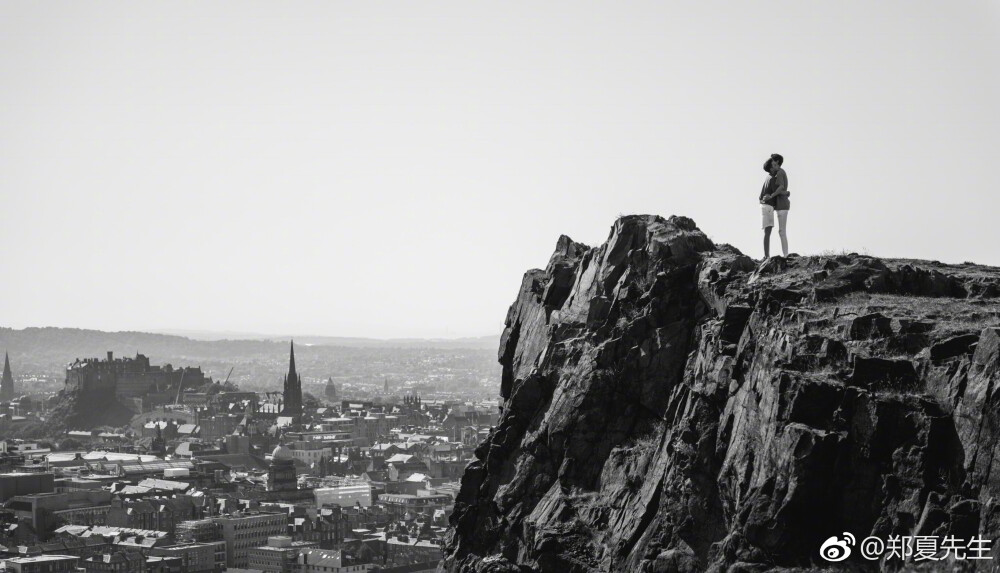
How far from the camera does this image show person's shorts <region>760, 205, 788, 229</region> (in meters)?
30.2

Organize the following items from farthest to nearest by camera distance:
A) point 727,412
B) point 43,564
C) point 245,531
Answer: point 245,531
point 43,564
point 727,412

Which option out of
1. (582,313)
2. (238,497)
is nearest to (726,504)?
(582,313)

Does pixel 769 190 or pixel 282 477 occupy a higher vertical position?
pixel 769 190

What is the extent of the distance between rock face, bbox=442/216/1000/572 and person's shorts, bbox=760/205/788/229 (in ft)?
3.35

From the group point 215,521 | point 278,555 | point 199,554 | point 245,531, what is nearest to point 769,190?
point 278,555

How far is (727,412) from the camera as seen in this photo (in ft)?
84.4

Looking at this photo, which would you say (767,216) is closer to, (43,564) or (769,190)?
(769,190)

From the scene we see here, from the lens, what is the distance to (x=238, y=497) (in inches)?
6895

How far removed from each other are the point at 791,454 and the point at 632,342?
248 inches

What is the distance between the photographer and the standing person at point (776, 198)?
30.0 m

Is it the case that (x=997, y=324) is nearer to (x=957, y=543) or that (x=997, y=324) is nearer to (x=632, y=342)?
(x=957, y=543)

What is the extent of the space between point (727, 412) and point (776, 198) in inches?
232

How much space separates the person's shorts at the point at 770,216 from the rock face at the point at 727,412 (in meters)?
1.02

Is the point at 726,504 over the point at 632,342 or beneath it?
beneath
